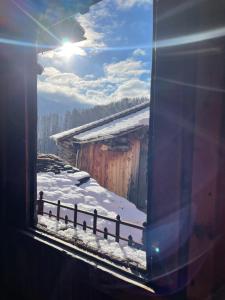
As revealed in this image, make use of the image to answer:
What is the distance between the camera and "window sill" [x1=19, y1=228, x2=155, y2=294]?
3.57 feet

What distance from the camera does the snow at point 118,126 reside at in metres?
9.39

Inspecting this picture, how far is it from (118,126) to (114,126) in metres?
0.42

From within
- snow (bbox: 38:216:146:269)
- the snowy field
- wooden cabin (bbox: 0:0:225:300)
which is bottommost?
the snowy field

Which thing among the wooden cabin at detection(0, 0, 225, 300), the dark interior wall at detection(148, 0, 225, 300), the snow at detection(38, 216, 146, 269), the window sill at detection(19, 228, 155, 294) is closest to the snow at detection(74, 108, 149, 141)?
the snow at detection(38, 216, 146, 269)

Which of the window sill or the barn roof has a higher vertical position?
the barn roof

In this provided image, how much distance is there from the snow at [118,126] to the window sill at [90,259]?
7.70 meters

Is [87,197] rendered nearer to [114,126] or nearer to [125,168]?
[125,168]

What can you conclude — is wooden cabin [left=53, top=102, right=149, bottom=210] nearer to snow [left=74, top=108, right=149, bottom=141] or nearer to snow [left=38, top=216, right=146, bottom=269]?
snow [left=74, top=108, right=149, bottom=141]

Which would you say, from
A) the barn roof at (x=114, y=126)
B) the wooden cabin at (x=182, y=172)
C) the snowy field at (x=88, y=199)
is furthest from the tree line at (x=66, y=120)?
the wooden cabin at (x=182, y=172)

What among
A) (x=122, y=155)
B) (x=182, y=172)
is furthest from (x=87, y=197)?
(x=182, y=172)

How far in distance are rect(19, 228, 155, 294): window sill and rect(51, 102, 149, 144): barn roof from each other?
25.3 ft

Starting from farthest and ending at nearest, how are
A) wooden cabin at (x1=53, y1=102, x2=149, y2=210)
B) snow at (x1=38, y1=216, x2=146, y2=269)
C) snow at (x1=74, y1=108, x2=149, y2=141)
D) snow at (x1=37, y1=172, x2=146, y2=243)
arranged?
1. wooden cabin at (x1=53, y1=102, x2=149, y2=210)
2. snow at (x1=74, y1=108, x2=149, y2=141)
3. snow at (x1=37, y1=172, x2=146, y2=243)
4. snow at (x1=38, y1=216, x2=146, y2=269)

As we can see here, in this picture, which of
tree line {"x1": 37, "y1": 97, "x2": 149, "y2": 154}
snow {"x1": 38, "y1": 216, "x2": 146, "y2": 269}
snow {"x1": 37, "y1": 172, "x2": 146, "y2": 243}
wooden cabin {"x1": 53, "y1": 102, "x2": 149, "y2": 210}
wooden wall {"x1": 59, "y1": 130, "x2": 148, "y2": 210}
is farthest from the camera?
tree line {"x1": 37, "y1": 97, "x2": 149, "y2": 154}

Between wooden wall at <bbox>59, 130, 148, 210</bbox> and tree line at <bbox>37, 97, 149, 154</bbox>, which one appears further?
tree line at <bbox>37, 97, 149, 154</bbox>
